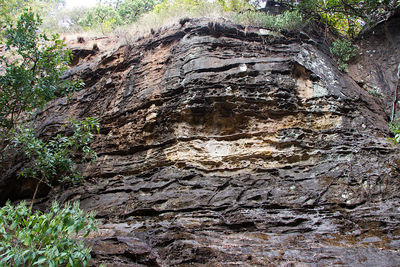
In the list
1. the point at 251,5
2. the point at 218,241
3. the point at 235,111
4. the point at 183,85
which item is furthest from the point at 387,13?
the point at 218,241

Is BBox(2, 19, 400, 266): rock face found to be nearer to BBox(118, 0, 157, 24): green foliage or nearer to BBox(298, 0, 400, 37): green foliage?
BBox(298, 0, 400, 37): green foliage

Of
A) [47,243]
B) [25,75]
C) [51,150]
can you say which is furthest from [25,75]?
[47,243]

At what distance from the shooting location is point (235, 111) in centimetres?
665

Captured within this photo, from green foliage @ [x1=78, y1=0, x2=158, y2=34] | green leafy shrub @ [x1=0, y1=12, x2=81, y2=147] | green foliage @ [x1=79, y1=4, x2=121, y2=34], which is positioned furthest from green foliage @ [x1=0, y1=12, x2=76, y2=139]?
green foliage @ [x1=79, y1=4, x2=121, y2=34]

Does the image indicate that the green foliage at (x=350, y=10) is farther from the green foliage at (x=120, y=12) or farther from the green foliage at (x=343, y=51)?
the green foliage at (x=120, y=12)

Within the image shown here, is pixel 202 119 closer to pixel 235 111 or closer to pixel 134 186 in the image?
pixel 235 111

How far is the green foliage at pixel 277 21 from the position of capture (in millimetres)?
8859

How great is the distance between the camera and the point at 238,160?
611cm

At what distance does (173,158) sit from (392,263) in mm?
4175

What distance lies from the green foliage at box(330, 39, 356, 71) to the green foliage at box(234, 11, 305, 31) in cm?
126

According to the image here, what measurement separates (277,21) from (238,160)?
16.8 feet

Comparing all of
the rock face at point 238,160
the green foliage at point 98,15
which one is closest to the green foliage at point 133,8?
the green foliage at point 98,15

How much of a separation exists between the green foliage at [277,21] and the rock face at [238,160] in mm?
452

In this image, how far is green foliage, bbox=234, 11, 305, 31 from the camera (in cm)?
886
